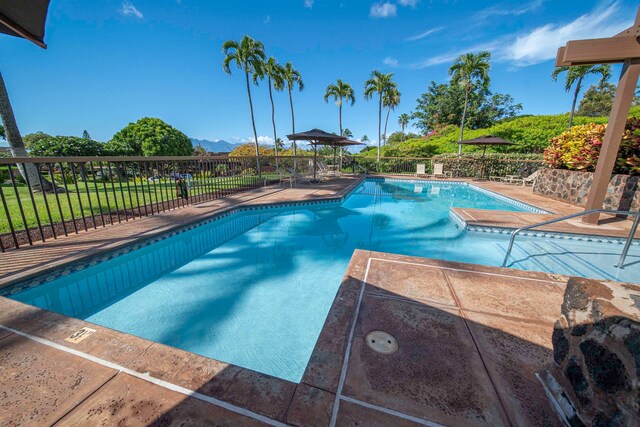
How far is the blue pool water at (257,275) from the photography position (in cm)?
255

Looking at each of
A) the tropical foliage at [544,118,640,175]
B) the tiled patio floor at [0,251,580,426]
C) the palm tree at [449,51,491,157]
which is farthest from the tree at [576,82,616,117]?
the tiled patio floor at [0,251,580,426]

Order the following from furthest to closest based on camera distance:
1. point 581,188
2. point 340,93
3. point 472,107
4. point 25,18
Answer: point 472,107, point 340,93, point 581,188, point 25,18

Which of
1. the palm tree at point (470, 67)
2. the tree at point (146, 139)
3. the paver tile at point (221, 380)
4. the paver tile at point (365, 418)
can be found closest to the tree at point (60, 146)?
the tree at point (146, 139)

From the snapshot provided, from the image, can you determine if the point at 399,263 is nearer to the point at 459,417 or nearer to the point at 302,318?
the point at 302,318

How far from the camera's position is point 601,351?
34.3 inches

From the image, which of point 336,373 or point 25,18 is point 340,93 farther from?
point 336,373

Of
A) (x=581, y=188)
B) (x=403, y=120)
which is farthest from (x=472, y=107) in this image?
(x=581, y=188)

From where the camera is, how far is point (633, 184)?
528 centimetres

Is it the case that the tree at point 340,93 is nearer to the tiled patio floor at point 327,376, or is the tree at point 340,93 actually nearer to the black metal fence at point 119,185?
the black metal fence at point 119,185

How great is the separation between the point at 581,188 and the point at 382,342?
8131 mm

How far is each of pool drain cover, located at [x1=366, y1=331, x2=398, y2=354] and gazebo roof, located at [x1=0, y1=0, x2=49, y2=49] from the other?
3.40 metres

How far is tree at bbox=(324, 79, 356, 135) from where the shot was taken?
22688 millimetres

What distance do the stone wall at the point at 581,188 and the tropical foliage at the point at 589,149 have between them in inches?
9.6

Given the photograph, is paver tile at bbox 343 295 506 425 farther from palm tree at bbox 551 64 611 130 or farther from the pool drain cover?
palm tree at bbox 551 64 611 130
